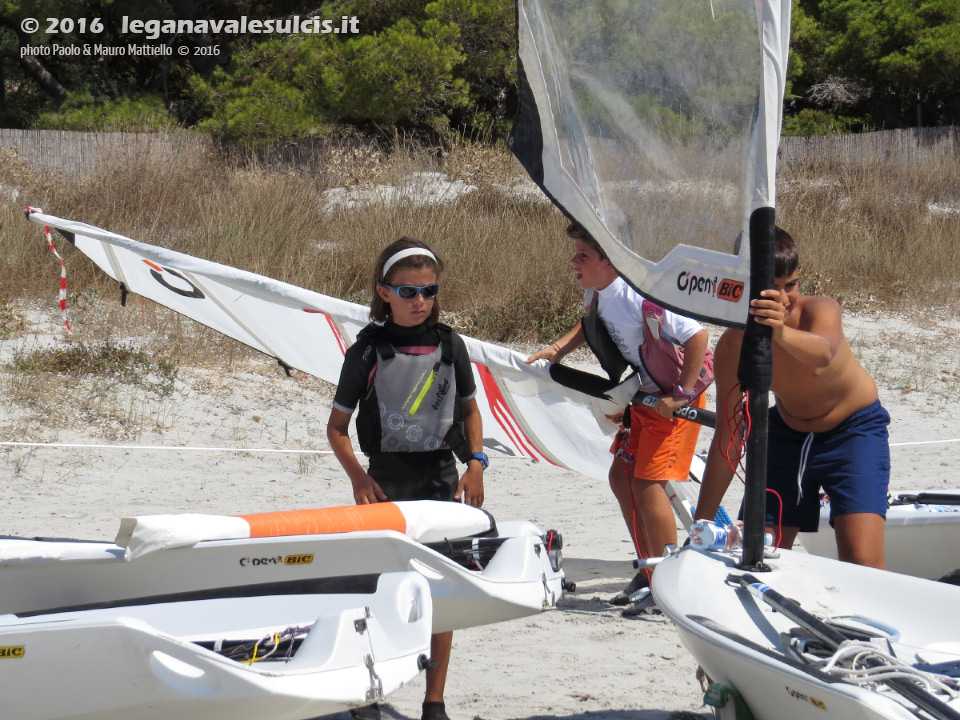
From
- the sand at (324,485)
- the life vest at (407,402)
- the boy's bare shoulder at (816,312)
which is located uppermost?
the boy's bare shoulder at (816,312)

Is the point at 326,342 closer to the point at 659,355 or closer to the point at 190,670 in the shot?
the point at 659,355

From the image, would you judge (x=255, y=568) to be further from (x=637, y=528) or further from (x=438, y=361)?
(x=637, y=528)

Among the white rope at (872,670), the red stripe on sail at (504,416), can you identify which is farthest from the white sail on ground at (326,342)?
the white rope at (872,670)

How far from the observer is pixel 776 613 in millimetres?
3023

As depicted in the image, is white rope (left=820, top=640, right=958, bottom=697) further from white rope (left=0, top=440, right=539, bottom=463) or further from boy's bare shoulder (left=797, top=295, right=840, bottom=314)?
white rope (left=0, top=440, right=539, bottom=463)

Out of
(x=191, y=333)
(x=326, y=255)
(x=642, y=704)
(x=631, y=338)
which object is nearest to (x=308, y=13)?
(x=326, y=255)

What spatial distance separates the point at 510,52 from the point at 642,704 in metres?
14.4

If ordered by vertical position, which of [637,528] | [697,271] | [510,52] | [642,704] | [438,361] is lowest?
[642,704]

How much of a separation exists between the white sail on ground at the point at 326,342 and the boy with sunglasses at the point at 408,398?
1.11m

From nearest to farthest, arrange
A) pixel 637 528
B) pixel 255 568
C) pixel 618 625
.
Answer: pixel 255 568
pixel 618 625
pixel 637 528

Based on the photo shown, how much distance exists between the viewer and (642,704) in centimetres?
349

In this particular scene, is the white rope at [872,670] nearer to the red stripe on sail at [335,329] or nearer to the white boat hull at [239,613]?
the white boat hull at [239,613]

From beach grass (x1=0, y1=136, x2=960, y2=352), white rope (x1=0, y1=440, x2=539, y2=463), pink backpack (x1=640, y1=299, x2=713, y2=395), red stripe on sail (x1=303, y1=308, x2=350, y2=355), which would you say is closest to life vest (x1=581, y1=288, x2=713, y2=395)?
pink backpack (x1=640, y1=299, x2=713, y2=395)

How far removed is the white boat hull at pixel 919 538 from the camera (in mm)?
4602
